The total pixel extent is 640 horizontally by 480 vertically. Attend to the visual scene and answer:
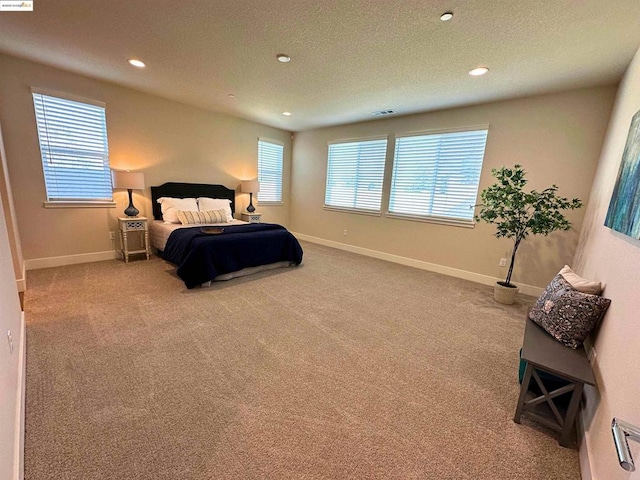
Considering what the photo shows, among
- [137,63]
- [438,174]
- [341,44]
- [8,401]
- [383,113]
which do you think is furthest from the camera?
[383,113]

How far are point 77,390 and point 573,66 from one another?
4.88 meters

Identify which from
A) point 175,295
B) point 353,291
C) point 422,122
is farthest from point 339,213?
point 175,295

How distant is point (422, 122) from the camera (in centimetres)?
446

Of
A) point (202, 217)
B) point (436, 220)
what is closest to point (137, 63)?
point (202, 217)

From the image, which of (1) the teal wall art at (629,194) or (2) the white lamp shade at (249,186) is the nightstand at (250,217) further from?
(1) the teal wall art at (629,194)

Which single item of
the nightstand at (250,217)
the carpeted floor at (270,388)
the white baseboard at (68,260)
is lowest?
the carpeted floor at (270,388)

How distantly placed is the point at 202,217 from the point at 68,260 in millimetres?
1902

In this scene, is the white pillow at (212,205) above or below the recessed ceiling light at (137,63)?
below

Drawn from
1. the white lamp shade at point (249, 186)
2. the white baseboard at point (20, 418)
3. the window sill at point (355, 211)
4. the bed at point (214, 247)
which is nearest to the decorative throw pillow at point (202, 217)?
the bed at point (214, 247)

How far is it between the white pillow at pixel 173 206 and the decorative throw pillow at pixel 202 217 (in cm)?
14

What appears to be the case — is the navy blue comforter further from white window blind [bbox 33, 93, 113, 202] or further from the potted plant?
the potted plant

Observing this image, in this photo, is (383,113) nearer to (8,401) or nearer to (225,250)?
(225,250)

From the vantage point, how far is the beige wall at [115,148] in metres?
3.34

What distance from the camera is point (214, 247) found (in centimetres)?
336
